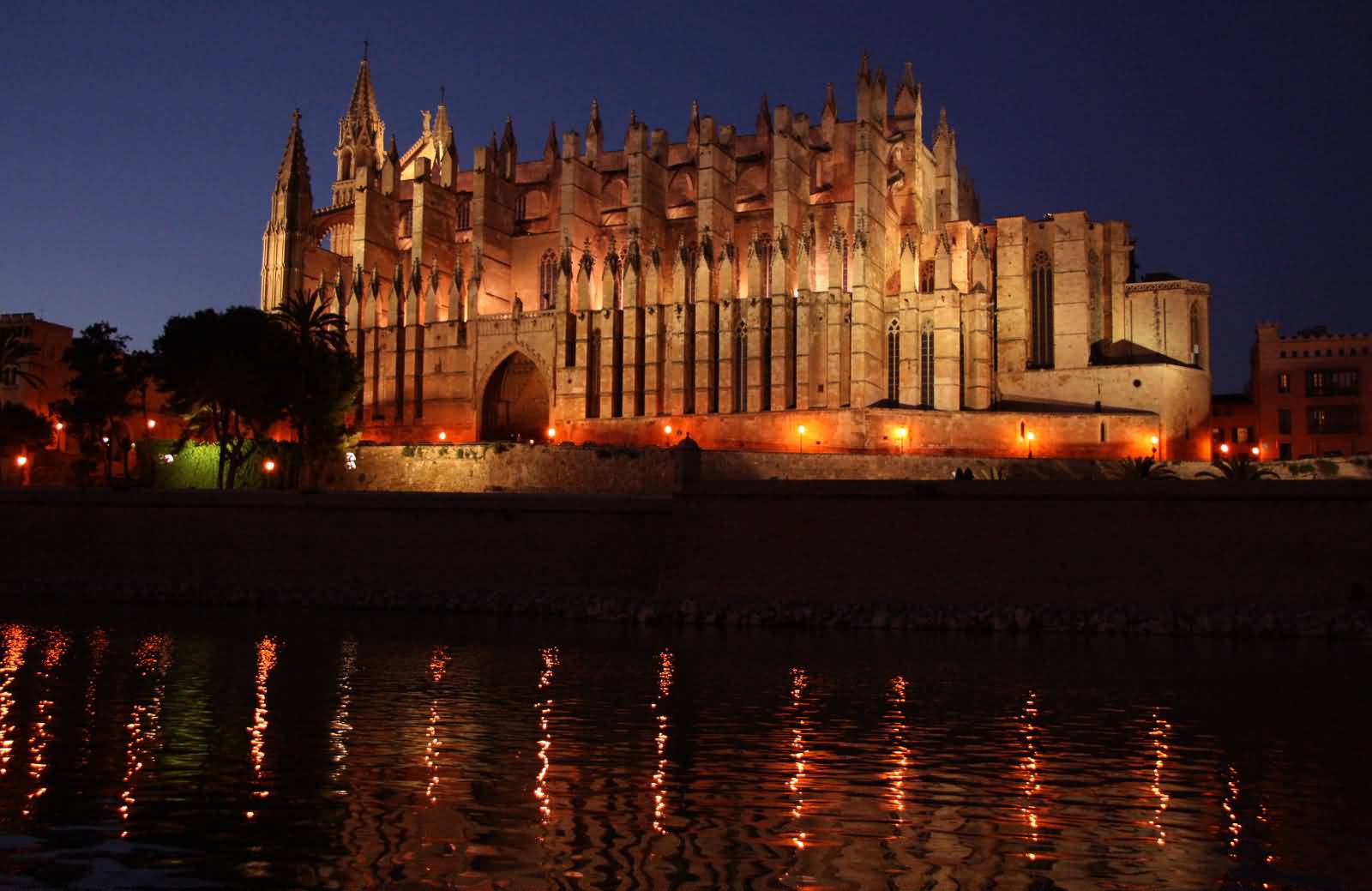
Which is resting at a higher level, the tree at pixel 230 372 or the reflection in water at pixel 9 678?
the tree at pixel 230 372

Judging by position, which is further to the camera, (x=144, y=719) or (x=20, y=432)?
(x=20, y=432)

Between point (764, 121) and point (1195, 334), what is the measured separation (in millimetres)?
19548

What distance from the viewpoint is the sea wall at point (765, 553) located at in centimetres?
2398

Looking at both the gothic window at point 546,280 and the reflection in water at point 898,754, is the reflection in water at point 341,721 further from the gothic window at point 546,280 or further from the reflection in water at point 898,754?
the gothic window at point 546,280

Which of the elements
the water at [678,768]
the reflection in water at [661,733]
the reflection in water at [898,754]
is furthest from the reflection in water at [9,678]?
the reflection in water at [898,754]

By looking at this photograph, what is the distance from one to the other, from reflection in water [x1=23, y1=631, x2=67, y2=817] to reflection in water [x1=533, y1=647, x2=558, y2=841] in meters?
3.67

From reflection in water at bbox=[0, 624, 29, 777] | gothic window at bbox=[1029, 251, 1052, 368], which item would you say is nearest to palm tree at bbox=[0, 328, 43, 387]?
reflection in water at bbox=[0, 624, 29, 777]

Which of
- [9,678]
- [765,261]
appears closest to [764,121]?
[765,261]

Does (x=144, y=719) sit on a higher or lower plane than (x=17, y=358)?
lower

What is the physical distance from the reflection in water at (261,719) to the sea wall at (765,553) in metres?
7.74

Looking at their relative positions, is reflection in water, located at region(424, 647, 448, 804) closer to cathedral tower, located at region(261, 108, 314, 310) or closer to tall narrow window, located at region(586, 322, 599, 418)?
tall narrow window, located at region(586, 322, 599, 418)

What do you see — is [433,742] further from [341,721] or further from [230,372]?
[230,372]

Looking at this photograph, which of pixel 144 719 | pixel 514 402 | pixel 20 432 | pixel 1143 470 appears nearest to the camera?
pixel 144 719

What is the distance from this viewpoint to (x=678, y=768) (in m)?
11.7
